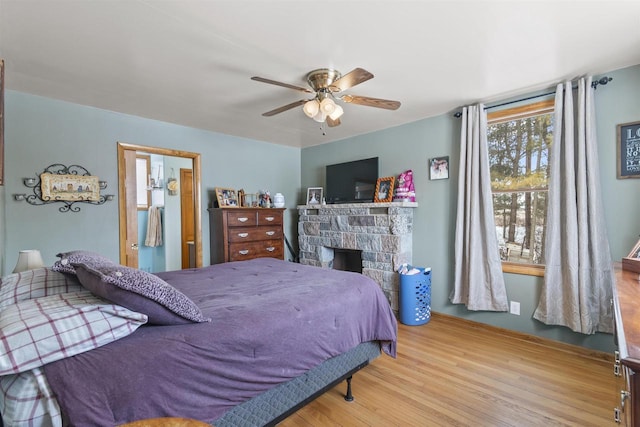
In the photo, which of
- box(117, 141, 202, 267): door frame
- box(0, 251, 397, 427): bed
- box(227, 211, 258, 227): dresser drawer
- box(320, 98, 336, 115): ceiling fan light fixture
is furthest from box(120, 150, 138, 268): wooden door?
box(320, 98, 336, 115): ceiling fan light fixture

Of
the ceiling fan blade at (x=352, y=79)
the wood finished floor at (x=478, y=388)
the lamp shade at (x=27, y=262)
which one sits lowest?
the wood finished floor at (x=478, y=388)

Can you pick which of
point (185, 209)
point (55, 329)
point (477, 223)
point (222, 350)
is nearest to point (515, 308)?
point (477, 223)

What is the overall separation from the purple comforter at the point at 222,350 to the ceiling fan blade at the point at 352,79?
1.42 metres

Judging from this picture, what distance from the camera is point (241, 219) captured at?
3.88 meters

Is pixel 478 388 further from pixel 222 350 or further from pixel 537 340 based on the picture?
pixel 222 350

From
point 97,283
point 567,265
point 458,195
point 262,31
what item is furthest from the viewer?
point 458,195

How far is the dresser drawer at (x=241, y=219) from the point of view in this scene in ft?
12.4

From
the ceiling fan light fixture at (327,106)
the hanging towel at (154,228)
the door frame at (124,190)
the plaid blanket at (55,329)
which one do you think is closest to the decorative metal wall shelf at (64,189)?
the door frame at (124,190)

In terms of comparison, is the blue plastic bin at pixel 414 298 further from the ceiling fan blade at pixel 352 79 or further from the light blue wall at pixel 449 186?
the ceiling fan blade at pixel 352 79

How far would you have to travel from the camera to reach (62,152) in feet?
9.57

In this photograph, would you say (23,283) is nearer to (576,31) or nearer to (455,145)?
(576,31)

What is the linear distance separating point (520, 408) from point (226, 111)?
11.9 ft

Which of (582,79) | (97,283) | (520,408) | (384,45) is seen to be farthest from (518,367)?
(97,283)

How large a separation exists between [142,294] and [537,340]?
11.0ft
